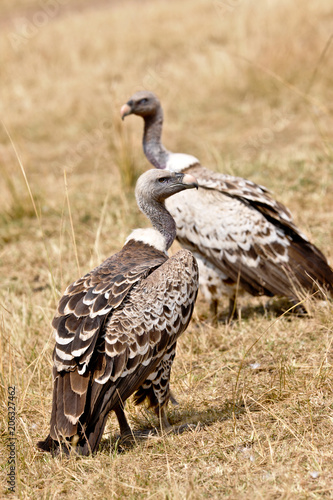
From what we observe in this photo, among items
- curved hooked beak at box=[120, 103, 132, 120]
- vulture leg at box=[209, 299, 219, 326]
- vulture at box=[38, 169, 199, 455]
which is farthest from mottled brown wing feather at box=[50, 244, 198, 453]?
curved hooked beak at box=[120, 103, 132, 120]

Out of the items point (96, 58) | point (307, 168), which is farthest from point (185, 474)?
point (96, 58)

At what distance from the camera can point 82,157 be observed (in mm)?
10641

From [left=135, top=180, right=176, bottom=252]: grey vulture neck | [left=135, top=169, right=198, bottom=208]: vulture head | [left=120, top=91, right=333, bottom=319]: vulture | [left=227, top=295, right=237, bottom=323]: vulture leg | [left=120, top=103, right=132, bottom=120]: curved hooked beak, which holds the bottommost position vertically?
[left=227, top=295, right=237, bottom=323]: vulture leg

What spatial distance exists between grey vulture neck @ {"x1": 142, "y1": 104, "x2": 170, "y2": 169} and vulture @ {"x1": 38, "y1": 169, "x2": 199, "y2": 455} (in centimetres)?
203

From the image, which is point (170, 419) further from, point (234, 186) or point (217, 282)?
point (234, 186)

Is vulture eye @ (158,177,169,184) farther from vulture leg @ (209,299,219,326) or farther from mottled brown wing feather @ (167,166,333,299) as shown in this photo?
vulture leg @ (209,299,219,326)

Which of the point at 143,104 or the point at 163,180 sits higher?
the point at 143,104

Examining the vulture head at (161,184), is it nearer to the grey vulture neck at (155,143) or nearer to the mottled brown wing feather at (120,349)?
the mottled brown wing feather at (120,349)

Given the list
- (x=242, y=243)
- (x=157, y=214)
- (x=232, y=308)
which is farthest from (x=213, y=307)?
(x=157, y=214)

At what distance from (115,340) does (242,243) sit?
2134mm

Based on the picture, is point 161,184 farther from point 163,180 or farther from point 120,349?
point 120,349

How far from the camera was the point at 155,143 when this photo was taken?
6.16 metres

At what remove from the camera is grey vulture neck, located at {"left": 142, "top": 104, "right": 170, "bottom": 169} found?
605 centimetres

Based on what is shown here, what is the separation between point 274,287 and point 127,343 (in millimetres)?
2064
